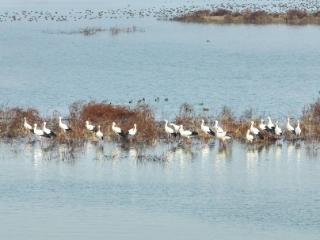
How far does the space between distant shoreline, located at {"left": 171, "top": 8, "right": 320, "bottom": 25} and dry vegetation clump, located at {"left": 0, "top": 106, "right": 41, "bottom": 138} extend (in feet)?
151

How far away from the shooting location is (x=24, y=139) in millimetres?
40469

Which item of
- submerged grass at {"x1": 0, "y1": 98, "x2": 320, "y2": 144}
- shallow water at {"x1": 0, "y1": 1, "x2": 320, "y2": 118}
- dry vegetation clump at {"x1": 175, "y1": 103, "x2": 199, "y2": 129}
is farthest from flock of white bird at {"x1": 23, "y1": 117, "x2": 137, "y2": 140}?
shallow water at {"x1": 0, "y1": 1, "x2": 320, "y2": 118}

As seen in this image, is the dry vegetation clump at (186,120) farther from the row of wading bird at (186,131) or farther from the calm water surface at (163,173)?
the calm water surface at (163,173)

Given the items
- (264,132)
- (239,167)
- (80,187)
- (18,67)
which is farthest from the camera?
(18,67)

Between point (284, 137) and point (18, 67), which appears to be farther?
point (18, 67)

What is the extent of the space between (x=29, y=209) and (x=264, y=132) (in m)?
11.0

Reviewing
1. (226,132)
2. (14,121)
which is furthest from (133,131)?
(14,121)

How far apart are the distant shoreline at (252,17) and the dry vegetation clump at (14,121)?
4593 cm

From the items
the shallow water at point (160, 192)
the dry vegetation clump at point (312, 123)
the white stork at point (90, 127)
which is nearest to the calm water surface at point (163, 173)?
the shallow water at point (160, 192)

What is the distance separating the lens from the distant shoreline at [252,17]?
85250 mm

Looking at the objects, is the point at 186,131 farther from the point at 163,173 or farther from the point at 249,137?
the point at 163,173

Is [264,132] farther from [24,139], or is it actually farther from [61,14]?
[61,14]

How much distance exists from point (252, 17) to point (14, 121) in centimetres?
4829

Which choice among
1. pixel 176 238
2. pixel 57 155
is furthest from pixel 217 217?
pixel 57 155
